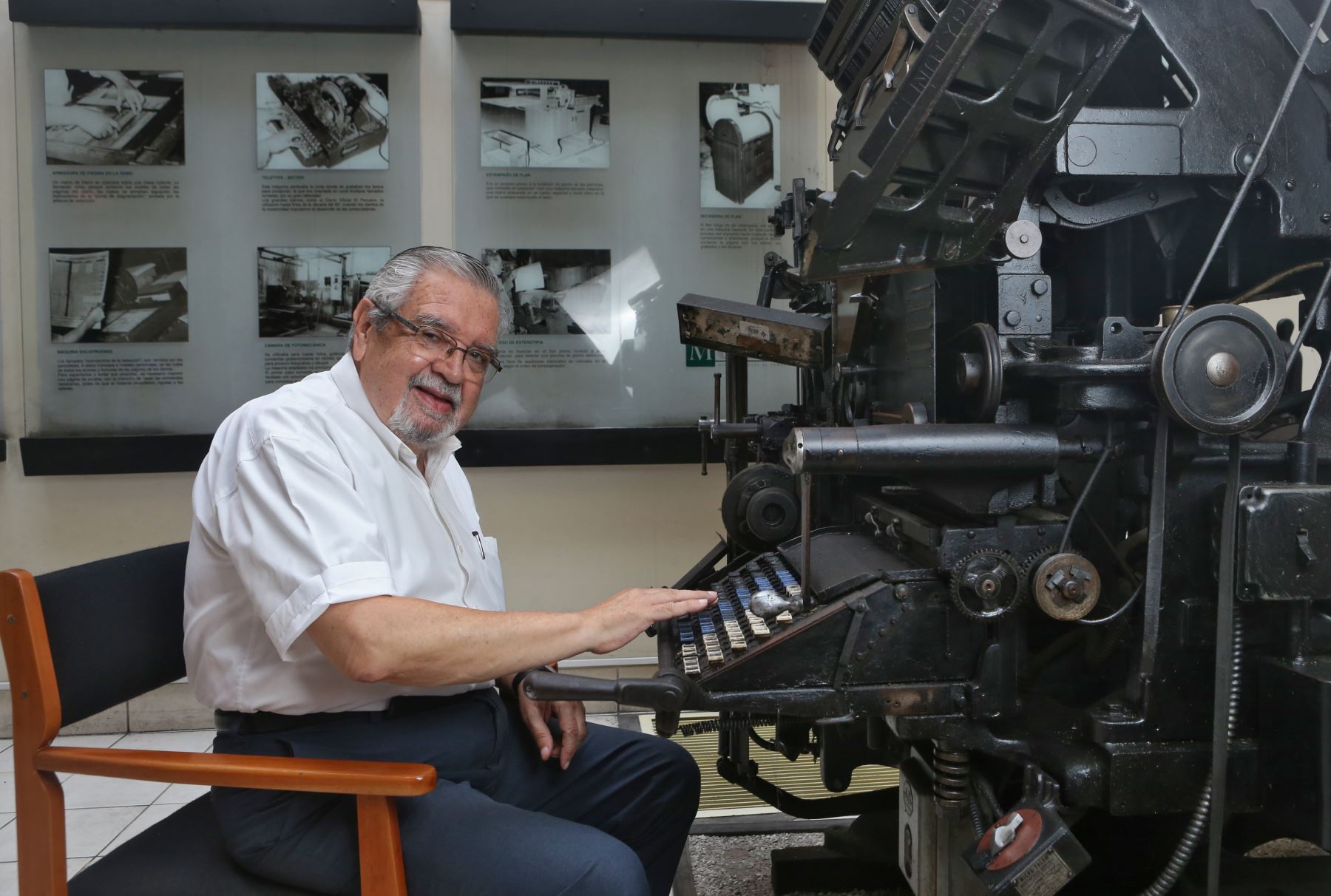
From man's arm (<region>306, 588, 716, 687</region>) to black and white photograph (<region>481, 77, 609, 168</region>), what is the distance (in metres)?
2.35

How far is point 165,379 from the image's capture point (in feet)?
10.7

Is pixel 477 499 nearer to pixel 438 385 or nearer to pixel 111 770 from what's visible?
pixel 438 385

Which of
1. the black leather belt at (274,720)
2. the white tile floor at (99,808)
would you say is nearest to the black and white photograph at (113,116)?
the white tile floor at (99,808)

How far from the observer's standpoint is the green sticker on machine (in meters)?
3.42

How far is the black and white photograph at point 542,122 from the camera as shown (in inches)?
130

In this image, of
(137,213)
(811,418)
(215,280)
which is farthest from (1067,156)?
(137,213)

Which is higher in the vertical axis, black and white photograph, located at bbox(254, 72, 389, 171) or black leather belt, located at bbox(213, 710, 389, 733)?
black and white photograph, located at bbox(254, 72, 389, 171)

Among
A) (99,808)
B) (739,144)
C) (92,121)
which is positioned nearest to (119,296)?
(92,121)

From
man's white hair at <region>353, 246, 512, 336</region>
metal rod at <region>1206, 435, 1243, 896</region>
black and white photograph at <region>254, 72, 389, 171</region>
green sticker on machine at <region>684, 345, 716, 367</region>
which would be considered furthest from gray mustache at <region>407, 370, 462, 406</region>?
black and white photograph at <region>254, 72, 389, 171</region>

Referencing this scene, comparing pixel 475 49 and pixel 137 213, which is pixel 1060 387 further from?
pixel 137 213

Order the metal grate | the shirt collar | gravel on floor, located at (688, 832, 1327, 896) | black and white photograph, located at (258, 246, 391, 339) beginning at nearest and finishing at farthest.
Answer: the shirt collar → gravel on floor, located at (688, 832, 1327, 896) → the metal grate → black and white photograph, located at (258, 246, 391, 339)

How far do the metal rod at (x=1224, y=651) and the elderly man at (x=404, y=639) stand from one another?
0.81 m

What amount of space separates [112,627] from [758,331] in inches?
60.8

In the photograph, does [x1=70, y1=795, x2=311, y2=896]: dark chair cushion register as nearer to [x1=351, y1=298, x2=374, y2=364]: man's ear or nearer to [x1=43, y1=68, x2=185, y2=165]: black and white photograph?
[x1=351, y1=298, x2=374, y2=364]: man's ear
